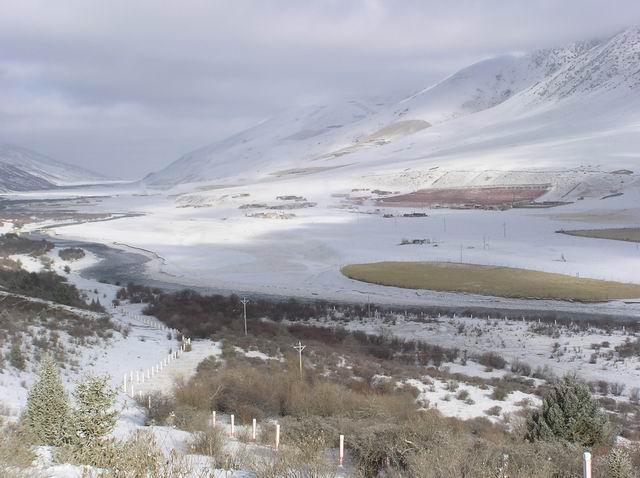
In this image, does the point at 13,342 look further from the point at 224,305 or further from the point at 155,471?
the point at 224,305

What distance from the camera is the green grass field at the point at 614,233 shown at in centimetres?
5256

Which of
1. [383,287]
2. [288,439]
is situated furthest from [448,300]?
[288,439]

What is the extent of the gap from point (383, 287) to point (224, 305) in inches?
428

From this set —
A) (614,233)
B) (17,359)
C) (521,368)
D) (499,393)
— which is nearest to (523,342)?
(521,368)

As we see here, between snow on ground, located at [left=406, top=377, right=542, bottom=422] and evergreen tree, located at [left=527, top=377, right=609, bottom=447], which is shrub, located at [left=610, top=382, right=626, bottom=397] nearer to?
snow on ground, located at [left=406, top=377, right=542, bottom=422]

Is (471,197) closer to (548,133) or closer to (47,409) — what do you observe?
(548,133)

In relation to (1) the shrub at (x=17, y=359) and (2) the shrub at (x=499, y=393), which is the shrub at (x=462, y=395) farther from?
(1) the shrub at (x=17, y=359)

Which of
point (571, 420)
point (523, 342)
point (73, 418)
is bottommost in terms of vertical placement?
point (523, 342)

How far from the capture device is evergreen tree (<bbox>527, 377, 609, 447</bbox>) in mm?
8688

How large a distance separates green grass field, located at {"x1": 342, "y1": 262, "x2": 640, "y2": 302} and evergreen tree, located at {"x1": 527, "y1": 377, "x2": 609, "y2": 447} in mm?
24649

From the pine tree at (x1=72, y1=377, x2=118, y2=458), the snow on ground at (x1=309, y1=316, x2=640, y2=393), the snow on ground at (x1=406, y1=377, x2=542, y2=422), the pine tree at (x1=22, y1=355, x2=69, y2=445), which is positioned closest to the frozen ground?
the snow on ground at (x1=309, y1=316, x2=640, y2=393)

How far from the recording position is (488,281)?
→ 3697 centimetres

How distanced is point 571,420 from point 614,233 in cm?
5217

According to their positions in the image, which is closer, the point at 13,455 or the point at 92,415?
the point at 13,455
